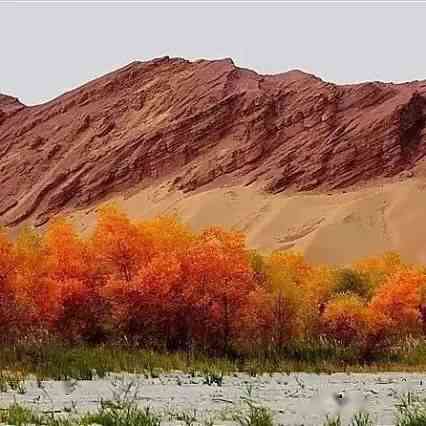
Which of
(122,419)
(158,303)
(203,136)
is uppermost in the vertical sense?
(203,136)

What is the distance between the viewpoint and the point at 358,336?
41812 millimetres

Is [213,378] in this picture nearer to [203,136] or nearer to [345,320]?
[345,320]

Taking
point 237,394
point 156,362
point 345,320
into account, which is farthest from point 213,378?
point 345,320

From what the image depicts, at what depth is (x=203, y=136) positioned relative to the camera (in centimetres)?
11838

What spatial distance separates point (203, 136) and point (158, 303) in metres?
82.4

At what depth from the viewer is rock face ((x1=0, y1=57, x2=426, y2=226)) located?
105312 millimetres

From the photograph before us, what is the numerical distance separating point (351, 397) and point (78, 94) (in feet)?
414

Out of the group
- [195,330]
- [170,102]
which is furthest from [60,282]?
[170,102]

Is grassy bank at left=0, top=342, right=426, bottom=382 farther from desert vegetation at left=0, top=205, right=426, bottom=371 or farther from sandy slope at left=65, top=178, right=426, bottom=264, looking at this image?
sandy slope at left=65, top=178, right=426, bottom=264

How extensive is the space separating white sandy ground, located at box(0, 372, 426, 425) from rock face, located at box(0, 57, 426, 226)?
3048 inches

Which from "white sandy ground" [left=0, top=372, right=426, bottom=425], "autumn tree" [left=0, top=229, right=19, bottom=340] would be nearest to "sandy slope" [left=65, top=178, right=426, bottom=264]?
"autumn tree" [left=0, top=229, right=19, bottom=340]

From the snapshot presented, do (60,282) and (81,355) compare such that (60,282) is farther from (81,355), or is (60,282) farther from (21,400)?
(21,400)

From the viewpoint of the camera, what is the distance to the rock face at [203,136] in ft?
346

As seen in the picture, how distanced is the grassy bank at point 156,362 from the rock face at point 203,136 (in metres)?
69.8
